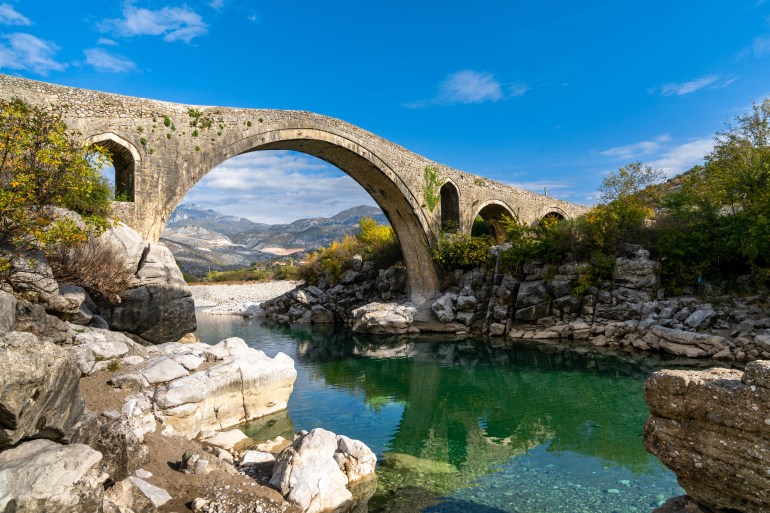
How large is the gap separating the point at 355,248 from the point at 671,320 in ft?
60.4

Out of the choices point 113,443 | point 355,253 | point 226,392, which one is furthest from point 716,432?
point 355,253

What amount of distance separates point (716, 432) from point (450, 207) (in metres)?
21.4

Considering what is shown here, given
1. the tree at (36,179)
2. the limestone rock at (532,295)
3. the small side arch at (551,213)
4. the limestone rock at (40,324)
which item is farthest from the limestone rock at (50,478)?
the small side arch at (551,213)

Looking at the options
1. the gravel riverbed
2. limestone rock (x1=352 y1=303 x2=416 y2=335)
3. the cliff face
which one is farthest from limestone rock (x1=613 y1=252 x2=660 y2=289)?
the gravel riverbed

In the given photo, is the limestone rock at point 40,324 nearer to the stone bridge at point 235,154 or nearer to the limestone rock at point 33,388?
the limestone rock at point 33,388

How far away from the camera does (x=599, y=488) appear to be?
20.7 feet

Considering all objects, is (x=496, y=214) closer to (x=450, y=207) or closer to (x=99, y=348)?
(x=450, y=207)

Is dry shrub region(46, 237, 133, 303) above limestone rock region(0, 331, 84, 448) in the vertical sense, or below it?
above

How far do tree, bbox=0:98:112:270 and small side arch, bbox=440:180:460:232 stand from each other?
18.3 metres

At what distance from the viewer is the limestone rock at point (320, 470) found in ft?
18.0

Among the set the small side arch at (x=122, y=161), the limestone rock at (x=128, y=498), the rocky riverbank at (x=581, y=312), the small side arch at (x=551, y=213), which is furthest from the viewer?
the small side arch at (x=551, y=213)

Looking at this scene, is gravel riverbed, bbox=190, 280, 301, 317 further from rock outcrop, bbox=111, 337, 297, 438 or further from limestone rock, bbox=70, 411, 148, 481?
limestone rock, bbox=70, 411, 148, 481

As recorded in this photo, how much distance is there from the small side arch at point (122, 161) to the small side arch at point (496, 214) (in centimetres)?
1864

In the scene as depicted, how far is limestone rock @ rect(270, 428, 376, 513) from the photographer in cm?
548
